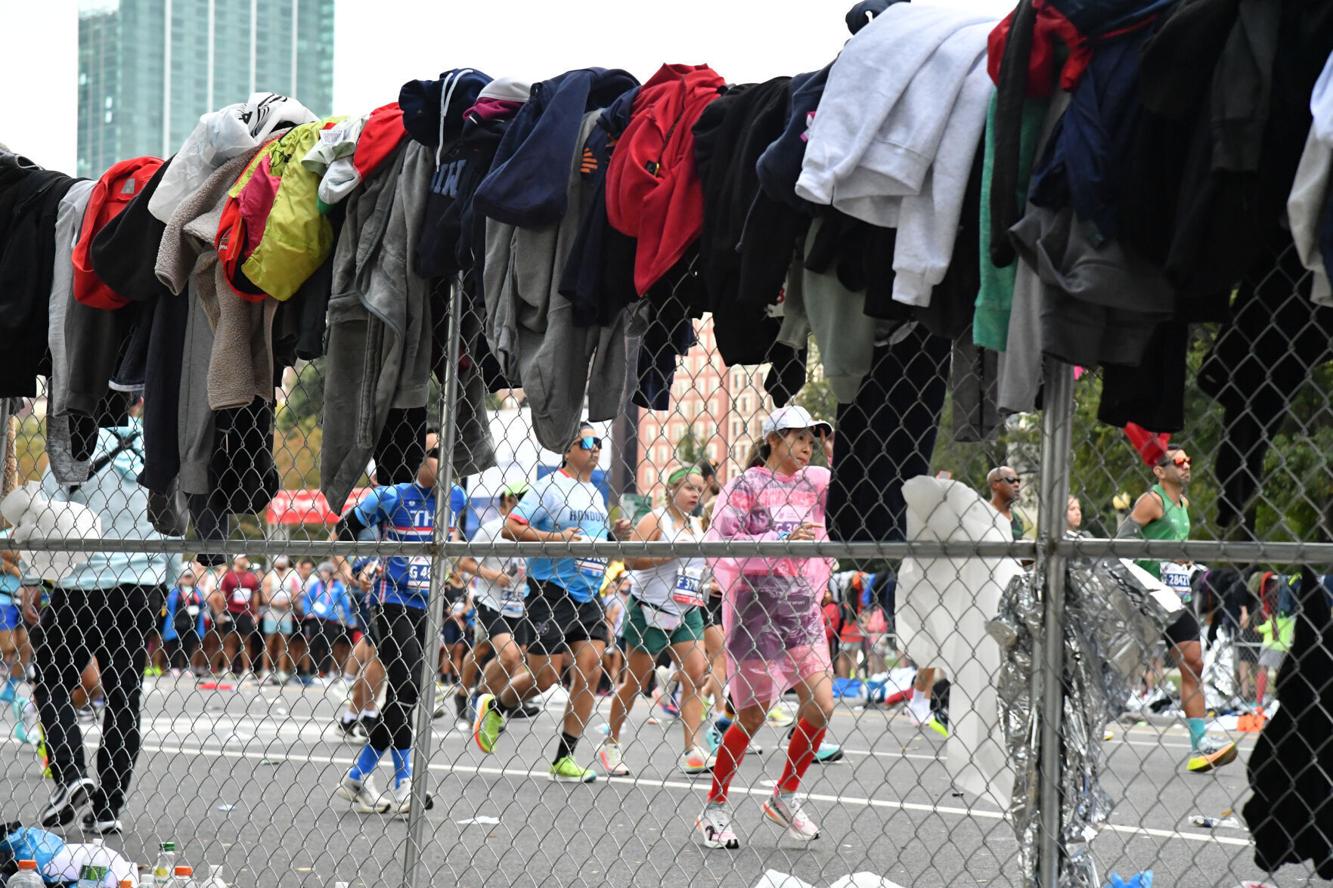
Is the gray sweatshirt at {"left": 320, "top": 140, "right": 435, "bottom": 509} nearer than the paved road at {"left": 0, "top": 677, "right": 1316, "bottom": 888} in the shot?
Yes

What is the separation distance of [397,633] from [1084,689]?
13.8ft

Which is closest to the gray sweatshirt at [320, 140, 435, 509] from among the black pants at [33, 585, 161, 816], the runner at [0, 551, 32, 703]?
the black pants at [33, 585, 161, 816]

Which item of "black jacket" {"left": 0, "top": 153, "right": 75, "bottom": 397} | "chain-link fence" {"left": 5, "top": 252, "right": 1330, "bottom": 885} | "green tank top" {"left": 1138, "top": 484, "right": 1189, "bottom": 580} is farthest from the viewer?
"green tank top" {"left": 1138, "top": 484, "right": 1189, "bottom": 580}

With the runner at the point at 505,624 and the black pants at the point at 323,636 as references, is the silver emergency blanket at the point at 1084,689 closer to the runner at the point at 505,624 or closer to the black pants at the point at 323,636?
the runner at the point at 505,624

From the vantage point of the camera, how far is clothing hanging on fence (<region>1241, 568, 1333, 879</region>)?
380 cm

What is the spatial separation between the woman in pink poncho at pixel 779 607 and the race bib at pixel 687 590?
4.64 ft

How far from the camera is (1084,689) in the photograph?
3723mm

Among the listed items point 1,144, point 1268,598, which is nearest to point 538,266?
point 1,144

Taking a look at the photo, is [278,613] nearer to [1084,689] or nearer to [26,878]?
[26,878]

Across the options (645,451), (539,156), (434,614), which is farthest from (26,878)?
(539,156)

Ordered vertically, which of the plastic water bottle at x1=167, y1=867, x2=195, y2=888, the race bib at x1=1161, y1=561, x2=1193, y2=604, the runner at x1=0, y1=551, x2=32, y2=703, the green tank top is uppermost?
the green tank top

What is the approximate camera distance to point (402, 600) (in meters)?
7.06

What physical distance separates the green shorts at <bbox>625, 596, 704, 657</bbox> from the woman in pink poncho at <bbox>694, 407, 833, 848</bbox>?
5.25 feet

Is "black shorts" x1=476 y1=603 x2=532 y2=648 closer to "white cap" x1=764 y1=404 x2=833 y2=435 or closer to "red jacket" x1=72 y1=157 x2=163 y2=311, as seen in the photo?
"white cap" x1=764 y1=404 x2=833 y2=435
